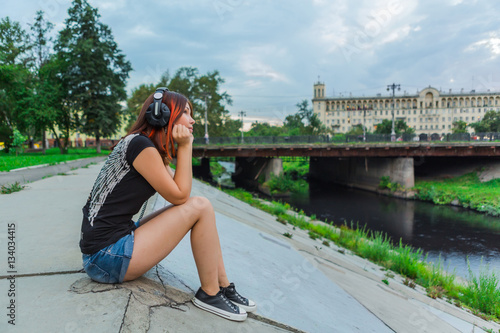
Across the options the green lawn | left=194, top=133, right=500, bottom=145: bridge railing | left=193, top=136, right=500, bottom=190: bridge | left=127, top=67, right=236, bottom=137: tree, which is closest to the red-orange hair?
the green lawn

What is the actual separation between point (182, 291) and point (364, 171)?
40.8 meters

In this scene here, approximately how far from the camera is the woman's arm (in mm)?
2375

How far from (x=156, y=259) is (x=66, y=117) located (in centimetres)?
4333

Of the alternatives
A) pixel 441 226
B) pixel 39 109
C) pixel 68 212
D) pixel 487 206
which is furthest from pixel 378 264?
pixel 39 109

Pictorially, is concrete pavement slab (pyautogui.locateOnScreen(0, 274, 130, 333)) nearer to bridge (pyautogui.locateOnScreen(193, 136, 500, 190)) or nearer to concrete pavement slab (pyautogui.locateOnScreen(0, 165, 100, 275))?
concrete pavement slab (pyautogui.locateOnScreen(0, 165, 100, 275))

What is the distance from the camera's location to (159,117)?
2574 millimetres

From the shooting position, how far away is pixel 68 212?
Answer: 17.8 feet

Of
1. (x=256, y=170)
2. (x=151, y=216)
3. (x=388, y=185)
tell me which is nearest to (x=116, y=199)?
(x=151, y=216)

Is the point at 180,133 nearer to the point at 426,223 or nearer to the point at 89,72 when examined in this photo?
the point at 426,223

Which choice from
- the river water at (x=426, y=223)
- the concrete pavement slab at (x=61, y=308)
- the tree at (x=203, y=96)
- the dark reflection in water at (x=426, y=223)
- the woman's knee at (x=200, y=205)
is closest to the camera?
the concrete pavement slab at (x=61, y=308)

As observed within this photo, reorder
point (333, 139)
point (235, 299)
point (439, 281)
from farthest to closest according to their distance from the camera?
1. point (333, 139)
2. point (439, 281)
3. point (235, 299)

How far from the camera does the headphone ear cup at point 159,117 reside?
255cm

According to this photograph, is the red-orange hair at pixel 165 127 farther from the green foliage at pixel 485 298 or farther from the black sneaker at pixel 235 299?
the green foliage at pixel 485 298

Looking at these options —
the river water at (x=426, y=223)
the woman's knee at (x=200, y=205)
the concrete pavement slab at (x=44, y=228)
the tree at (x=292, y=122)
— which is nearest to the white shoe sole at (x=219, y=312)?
the woman's knee at (x=200, y=205)
